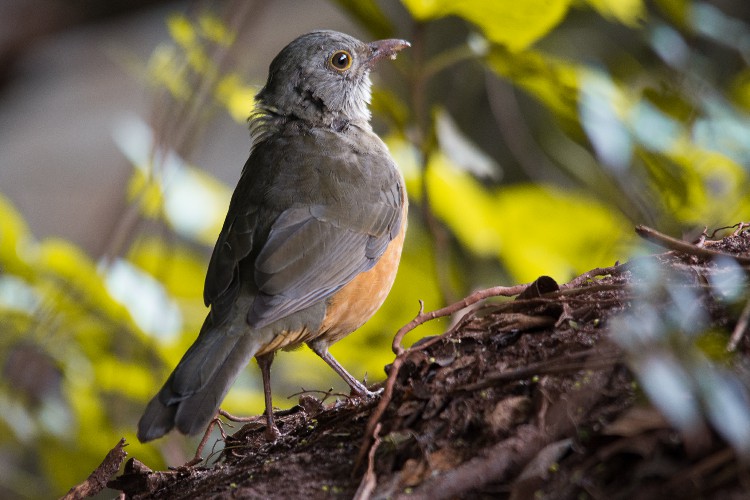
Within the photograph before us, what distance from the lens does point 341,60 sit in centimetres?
435

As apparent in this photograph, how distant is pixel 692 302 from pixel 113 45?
24.7 ft

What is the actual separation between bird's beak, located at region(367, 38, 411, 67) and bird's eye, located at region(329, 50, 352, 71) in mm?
121

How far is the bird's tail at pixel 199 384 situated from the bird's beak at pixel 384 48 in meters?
1.99

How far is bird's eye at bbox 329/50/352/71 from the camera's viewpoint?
4.33m

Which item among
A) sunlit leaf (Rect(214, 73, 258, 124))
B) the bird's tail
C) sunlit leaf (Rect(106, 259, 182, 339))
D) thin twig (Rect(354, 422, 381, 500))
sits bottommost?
thin twig (Rect(354, 422, 381, 500))

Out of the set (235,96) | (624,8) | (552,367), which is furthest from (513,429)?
(235,96)

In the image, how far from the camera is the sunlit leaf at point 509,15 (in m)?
3.16

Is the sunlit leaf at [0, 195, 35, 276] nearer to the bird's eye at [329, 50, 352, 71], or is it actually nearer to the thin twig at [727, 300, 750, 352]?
the bird's eye at [329, 50, 352, 71]

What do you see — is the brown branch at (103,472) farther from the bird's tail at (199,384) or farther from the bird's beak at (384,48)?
the bird's beak at (384,48)

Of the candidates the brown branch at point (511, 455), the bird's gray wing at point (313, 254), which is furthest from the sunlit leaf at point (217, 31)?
the brown branch at point (511, 455)

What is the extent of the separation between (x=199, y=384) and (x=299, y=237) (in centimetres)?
89

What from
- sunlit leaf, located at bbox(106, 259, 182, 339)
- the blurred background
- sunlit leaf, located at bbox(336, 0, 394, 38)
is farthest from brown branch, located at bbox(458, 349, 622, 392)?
sunlit leaf, located at bbox(106, 259, 182, 339)

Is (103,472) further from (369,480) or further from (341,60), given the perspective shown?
(341,60)

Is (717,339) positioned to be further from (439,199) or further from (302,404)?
(439,199)
